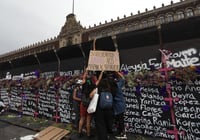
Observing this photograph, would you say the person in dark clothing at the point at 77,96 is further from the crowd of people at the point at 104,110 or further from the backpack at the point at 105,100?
the backpack at the point at 105,100

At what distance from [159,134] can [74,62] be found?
3.35m

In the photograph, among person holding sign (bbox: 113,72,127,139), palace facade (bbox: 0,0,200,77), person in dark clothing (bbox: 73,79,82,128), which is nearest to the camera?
palace facade (bbox: 0,0,200,77)

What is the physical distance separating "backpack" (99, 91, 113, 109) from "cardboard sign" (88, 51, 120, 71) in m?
0.69

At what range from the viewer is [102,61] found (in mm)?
4188

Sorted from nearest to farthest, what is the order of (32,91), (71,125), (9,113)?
(71,125) → (32,91) → (9,113)

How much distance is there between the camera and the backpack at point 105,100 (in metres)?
3.67

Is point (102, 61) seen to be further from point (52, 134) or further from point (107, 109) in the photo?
point (52, 134)

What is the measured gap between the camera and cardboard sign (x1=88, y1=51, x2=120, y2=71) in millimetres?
4129

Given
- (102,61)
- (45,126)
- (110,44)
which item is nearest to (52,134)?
(45,126)

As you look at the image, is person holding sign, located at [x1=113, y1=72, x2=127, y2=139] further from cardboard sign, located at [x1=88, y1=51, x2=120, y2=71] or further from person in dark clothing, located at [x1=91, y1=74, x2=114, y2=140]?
cardboard sign, located at [x1=88, y1=51, x2=120, y2=71]

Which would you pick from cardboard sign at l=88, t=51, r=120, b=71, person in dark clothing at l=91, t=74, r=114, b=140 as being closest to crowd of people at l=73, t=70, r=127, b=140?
person in dark clothing at l=91, t=74, r=114, b=140

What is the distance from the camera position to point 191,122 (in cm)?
340

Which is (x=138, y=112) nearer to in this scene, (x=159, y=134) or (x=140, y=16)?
(x=159, y=134)

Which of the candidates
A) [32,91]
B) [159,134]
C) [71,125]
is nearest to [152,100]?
[159,134]
